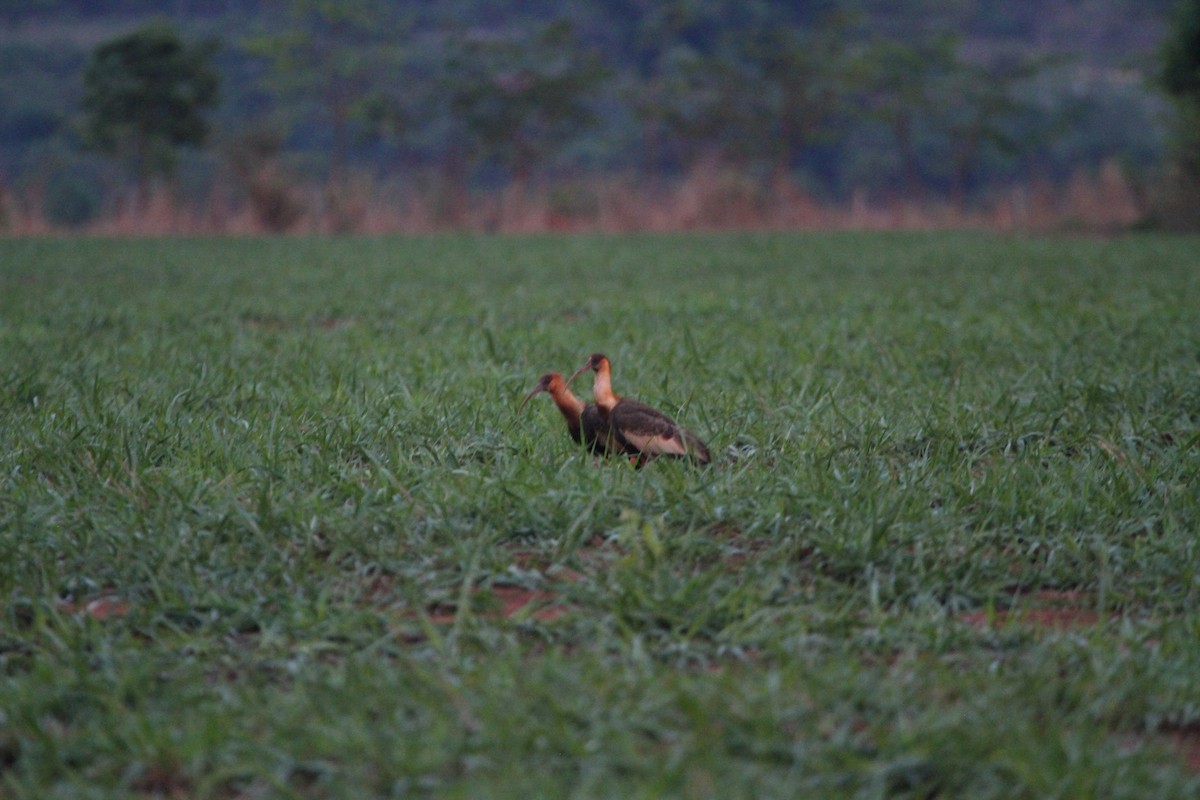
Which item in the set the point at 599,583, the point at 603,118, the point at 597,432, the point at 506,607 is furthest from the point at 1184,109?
the point at 603,118

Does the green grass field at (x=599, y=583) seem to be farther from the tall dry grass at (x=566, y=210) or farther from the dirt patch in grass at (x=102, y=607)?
the tall dry grass at (x=566, y=210)

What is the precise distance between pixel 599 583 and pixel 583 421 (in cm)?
106

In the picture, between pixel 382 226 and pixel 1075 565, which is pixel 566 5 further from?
pixel 1075 565

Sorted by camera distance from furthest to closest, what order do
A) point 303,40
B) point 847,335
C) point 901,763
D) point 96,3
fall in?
point 96,3 → point 303,40 → point 847,335 → point 901,763

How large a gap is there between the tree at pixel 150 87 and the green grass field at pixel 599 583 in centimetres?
2183

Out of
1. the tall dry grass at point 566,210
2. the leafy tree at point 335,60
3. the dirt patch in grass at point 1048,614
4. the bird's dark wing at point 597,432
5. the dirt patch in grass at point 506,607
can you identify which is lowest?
the tall dry grass at point 566,210

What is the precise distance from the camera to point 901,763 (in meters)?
2.00

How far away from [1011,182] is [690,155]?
12067mm

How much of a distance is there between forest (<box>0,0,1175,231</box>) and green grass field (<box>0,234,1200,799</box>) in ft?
56.1

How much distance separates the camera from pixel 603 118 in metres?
36.6

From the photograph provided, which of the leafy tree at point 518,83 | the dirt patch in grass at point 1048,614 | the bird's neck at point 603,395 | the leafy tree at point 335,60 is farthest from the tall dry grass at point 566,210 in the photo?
the dirt patch in grass at point 1048,614

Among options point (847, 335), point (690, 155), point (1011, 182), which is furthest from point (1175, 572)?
point (1011, 182)

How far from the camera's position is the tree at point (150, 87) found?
83.3 ft

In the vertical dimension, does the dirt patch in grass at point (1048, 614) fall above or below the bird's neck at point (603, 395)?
below
